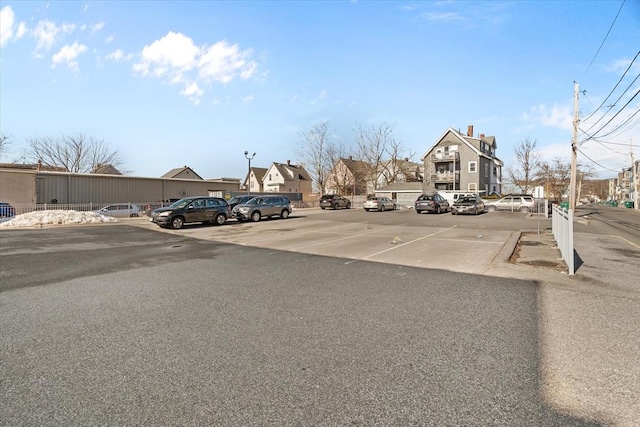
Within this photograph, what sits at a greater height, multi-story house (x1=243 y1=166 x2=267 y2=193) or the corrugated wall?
multi-story house (x1=243 y1=166 x2=267 y2=193)

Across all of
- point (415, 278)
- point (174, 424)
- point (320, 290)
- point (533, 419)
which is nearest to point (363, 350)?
point (533, 419)

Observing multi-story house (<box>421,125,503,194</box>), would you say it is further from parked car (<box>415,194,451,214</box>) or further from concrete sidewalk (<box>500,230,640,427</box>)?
concrete sidewalk (<box>500,230,640,427</box>)

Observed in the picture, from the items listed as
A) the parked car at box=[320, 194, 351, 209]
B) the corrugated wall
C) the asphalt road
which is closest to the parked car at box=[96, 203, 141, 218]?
the corrugated wall

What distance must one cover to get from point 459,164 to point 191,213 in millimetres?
43861

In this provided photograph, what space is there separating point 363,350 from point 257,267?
5088mm

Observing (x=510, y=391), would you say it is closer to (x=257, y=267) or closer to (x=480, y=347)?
(x=480, y=347)

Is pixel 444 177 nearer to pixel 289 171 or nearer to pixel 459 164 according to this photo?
pixel 459 164

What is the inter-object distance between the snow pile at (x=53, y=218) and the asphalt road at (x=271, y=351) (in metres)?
17.1

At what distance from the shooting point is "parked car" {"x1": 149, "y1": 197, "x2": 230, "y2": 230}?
60.5 feet

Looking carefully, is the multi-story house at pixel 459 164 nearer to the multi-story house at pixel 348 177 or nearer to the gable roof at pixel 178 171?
the multi-story house at pixel 348 177

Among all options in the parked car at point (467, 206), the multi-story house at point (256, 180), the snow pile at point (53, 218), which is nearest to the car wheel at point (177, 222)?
the snow pile at point (53, 218)

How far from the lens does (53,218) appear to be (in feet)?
70.9

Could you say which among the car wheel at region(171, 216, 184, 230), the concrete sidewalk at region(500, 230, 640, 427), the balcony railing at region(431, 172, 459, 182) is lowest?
the concrete sidewalk at region(500, 230, 640, 427)

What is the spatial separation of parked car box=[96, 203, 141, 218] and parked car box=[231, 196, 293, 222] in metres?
9.46
